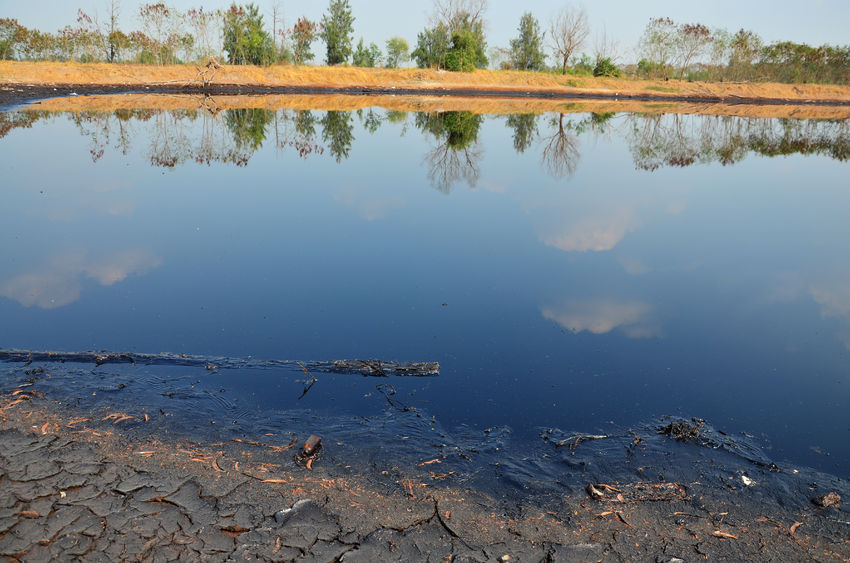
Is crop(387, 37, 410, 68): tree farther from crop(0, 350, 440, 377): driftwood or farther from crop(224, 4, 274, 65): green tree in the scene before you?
crop(0, 350, 440, 377): driftwood

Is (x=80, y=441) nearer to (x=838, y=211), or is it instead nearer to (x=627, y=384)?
(x=627, y=384)

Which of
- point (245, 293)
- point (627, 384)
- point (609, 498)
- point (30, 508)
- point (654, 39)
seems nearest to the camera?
point (30, 508)

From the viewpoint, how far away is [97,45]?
44.5 meters

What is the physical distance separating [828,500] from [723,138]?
83.1 ft

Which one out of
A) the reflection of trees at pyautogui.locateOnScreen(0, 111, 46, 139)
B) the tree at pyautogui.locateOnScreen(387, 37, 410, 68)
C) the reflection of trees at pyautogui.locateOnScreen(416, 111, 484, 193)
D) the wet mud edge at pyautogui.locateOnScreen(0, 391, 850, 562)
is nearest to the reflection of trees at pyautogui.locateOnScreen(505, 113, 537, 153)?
the reflection of trees at pyautogui.locateOnScreen(416, 111, 484, 193)

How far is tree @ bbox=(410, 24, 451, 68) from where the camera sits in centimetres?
5072

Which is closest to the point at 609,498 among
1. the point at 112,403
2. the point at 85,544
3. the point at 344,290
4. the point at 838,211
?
the point at 85,544

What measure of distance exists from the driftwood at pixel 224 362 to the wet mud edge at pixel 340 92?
30688mm

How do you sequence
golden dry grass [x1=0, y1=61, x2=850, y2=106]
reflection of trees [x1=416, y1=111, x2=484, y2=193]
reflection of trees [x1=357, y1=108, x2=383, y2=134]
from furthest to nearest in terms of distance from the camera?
golden dry grass [x1=0, y1=61, x2=850, y2=106], reflection of trees [x1=357, y1=108, x2=383, y2=134], reflection of trees [x1=416, y1=111, x2=484, y2=193]

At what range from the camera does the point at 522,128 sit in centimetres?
2506

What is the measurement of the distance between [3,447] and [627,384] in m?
5.10

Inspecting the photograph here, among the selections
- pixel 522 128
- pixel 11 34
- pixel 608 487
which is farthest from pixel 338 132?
pixel 11 34

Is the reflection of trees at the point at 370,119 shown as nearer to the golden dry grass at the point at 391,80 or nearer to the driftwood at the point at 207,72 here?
the golden dry grass at the point at 391,80

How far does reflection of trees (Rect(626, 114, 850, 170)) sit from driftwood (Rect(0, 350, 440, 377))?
48.3 feet
